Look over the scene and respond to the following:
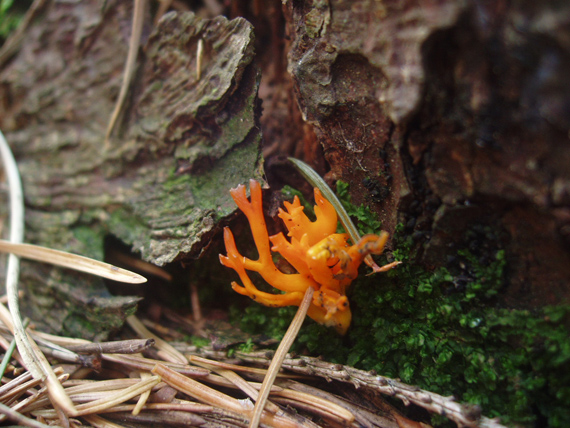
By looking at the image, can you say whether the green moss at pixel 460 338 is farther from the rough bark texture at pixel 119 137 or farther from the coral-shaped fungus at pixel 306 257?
the rough bark texture at pixel 119 137

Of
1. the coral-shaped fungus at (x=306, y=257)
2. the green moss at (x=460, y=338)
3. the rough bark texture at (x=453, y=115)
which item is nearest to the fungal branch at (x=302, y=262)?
the coral-shaped fungus at (x=306, y=257)

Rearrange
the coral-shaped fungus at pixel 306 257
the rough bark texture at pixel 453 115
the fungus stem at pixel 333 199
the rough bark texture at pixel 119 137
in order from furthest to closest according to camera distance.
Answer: the rough bark texture at pixel 119 137
the fungus stem at pixel 333 199
the coral-shaped fungus at pixel 306 257
the rough bark texture at pixel 453 115

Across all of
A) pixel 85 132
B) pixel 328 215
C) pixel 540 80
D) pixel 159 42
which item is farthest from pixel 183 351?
pixel 540 80

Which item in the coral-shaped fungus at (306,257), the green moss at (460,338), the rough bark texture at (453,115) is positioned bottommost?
the green moss at (460,338)

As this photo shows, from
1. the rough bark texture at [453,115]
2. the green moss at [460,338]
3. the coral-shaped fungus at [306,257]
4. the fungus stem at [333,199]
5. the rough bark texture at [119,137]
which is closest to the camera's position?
the rough bark texture at [453,115]

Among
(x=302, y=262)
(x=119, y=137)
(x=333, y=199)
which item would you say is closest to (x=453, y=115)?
(x=333, y=199)

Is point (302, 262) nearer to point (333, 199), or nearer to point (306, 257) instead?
point (306, 257)

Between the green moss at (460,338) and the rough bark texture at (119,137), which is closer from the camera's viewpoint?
the green moss at (460,338)

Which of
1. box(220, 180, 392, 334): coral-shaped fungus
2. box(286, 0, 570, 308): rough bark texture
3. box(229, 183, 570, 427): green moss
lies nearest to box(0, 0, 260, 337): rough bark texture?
box(220, 180, 392, 334): coral-shaped fungus

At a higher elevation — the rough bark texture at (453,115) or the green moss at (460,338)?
the rough bark texture at (453,115)
